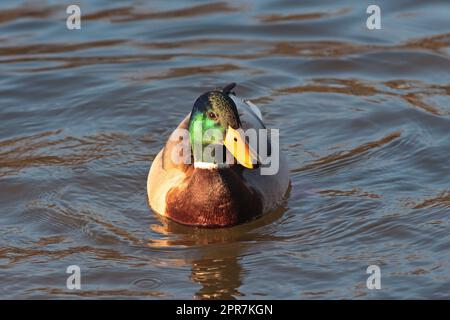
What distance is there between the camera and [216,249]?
26.8 feet

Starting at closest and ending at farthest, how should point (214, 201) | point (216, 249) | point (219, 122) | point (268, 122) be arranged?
point (216, 249)
point (219, 122)
point (214, 201)
point (268, 122)

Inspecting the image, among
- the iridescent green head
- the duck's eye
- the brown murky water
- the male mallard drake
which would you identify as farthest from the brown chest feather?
the duck's eye

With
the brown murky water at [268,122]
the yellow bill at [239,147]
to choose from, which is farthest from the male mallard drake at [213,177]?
the brown murky water at [268,122]

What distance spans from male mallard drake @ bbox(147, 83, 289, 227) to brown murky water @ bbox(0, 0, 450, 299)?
0.43ft

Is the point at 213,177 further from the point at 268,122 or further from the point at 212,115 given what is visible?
the point at 268,122

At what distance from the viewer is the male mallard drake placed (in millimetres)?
8305

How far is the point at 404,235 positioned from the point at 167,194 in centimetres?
189

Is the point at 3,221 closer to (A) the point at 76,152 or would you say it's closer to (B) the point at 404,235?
(A) the point at 76,152

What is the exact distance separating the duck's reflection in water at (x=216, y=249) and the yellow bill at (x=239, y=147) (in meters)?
0.56

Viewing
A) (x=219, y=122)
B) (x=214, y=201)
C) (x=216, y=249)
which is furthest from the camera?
(x=214, y=201)

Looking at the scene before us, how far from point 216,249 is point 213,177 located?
654 millimetres

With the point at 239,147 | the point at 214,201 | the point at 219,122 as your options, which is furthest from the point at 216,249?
the point at 219,122

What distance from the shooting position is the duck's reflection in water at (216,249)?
24.9 feet

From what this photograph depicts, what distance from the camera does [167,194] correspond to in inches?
344
